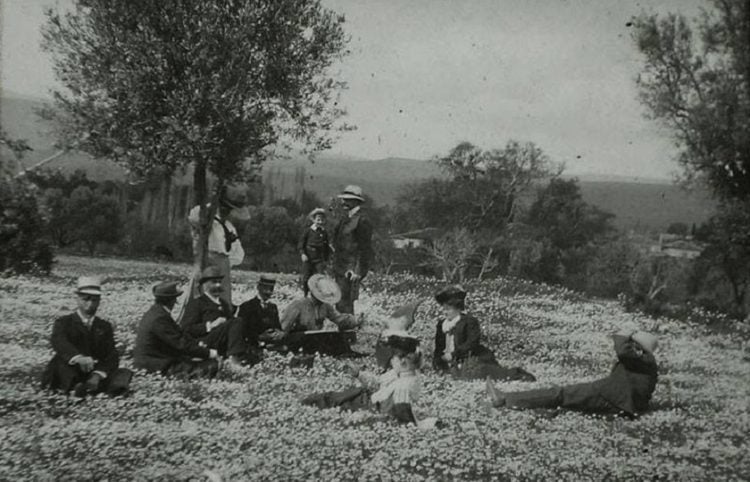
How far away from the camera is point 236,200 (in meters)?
7.00

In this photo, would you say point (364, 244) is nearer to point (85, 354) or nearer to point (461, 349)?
point (461, 349)

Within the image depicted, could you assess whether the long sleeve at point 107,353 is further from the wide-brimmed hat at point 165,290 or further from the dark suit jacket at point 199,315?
the dark suit jacket at point 199,315

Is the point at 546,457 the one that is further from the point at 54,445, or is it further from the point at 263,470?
the point at 54,445

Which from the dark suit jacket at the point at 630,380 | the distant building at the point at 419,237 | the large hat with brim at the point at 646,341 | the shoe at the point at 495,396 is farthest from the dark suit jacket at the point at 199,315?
the distant building at the point at 419,237

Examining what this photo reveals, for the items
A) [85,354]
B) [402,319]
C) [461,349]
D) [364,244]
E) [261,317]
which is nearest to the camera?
[85,354]

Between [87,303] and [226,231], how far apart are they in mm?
1954

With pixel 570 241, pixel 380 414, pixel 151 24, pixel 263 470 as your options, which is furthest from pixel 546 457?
pixel 570 241

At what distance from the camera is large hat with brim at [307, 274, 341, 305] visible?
798cm

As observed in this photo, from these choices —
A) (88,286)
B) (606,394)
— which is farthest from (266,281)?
(606,394)

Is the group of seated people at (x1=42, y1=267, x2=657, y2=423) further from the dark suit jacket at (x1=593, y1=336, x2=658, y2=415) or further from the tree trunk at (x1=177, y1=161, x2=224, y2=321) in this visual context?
the tree trunk at (x1=177, y1=161, x2=224, y2=321)

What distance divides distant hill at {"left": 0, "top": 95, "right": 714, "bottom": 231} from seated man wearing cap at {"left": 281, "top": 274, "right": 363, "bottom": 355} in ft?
3.72

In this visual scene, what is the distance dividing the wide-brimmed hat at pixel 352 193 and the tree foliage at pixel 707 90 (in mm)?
3135

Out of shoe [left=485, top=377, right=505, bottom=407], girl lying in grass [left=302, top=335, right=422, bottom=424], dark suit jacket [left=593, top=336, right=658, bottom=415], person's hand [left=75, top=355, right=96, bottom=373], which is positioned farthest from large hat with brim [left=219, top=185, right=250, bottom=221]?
dark suit jacket [left=593, top=336, right=658, bottom=415]

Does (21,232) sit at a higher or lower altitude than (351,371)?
higher
